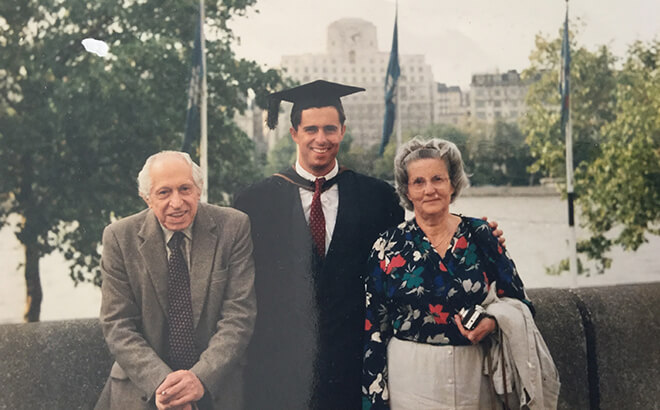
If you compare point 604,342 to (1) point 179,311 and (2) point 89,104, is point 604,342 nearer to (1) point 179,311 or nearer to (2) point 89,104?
(1) point 179,311

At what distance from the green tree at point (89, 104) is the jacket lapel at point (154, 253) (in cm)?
31

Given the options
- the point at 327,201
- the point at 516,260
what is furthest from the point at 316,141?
the point at 516,260

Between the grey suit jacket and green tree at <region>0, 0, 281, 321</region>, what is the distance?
26 cm

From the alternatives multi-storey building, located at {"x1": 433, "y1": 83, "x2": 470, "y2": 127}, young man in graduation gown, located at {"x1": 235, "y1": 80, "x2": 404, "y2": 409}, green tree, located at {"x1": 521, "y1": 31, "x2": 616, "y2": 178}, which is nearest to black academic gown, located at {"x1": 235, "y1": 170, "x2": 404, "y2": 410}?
young man in graduation gown, located at {"x1": 235, "y1": 80, "x2": 404, "y2": 409}

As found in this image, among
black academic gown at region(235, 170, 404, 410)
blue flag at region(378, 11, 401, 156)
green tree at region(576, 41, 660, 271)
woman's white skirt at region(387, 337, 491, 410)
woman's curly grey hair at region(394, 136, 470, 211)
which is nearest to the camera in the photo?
woman's white skirt at region(387, 337, 491, 410)

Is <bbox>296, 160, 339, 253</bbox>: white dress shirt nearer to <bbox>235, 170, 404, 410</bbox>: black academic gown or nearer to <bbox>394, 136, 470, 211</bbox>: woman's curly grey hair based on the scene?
<bbox>235, 170, 404, 410</bbox>: black academic gown

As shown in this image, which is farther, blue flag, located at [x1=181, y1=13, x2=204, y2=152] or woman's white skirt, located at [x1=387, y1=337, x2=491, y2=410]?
blue flag, located at [x1=181, y1=13, x2=204, y2=152]

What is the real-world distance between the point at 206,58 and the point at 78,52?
55cm

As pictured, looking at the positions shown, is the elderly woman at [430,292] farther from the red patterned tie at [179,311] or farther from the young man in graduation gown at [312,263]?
the red patterned tie at [179,311]

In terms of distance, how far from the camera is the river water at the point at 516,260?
2834 mm

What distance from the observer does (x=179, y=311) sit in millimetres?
2646

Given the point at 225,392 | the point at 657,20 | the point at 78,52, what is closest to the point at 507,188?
the point at 657,20

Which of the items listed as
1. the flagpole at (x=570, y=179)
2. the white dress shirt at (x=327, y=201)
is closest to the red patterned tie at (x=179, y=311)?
the white dress shirt at (x=327, y=201)

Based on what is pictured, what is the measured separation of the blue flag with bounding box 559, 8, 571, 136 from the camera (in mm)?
3330
